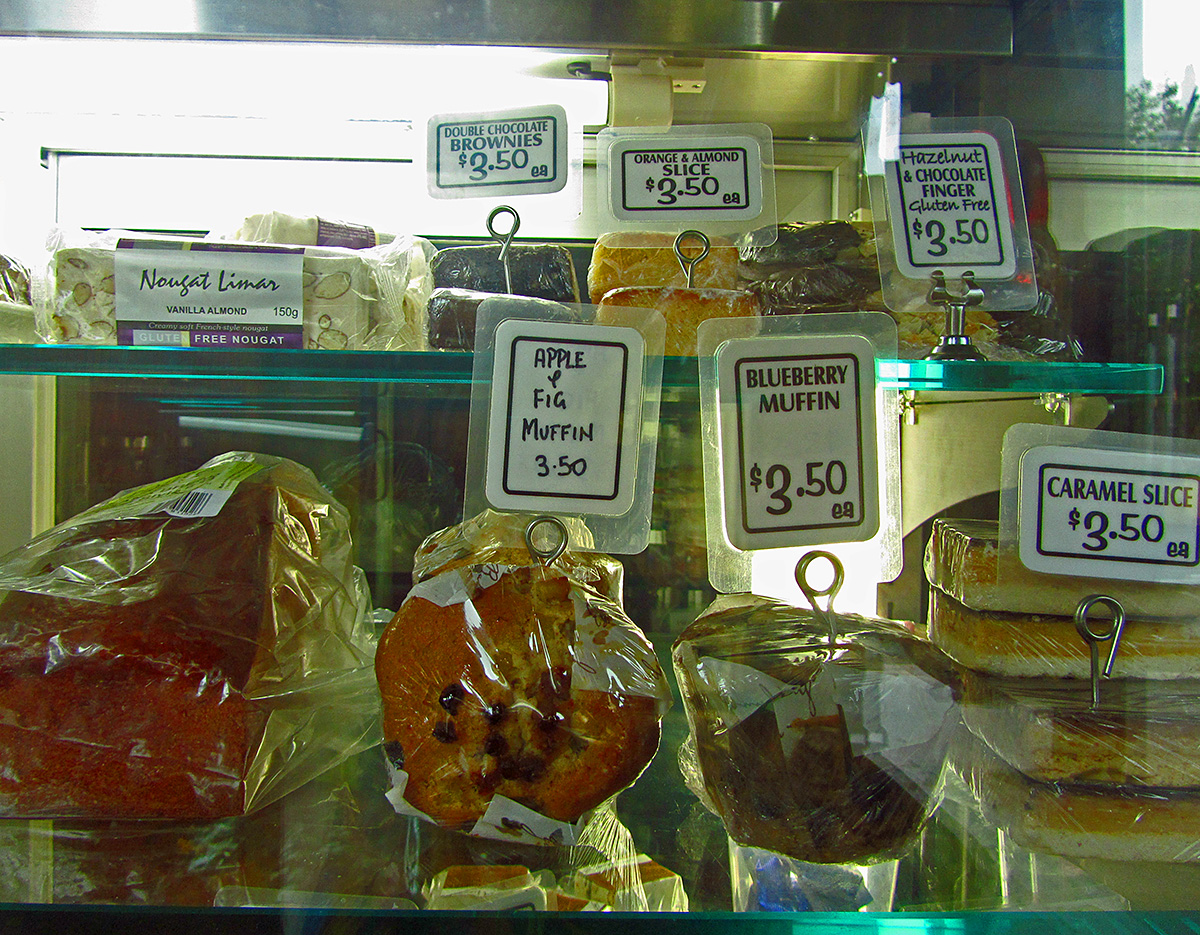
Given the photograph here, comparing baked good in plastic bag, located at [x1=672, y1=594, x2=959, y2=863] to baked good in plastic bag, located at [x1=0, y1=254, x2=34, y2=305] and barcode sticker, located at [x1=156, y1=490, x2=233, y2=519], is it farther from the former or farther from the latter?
baked good in plastic bag, located at [x1=0, y1=254, x2=34, y2=305]

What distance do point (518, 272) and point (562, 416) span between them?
0.21 m

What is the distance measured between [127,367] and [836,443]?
63 cm

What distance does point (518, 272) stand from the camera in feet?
2.74

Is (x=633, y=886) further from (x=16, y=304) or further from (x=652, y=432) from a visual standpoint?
(x=16, y=304)

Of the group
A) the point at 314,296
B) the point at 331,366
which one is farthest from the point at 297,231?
the point at 331,366

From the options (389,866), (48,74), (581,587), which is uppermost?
(48,74)

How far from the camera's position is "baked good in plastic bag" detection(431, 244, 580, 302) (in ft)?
2.73

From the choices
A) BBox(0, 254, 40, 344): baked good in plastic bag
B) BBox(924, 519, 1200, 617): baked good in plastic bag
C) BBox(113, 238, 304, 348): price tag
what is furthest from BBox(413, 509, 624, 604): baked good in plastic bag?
BBox(0, 254, 40, 344): baked good in plastic bag

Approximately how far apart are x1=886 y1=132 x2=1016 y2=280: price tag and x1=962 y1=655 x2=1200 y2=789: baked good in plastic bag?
0.40 m

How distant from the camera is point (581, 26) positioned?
920mm

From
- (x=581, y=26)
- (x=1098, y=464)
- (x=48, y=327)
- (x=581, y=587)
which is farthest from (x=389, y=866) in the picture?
(x=581, y=26)

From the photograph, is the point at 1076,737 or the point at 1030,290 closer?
the point at 1076,737

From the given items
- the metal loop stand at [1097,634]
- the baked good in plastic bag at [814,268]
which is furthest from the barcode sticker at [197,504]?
the metal loop stand at [1097,634]

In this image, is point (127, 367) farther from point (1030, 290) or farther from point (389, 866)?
point (1030, 290)
